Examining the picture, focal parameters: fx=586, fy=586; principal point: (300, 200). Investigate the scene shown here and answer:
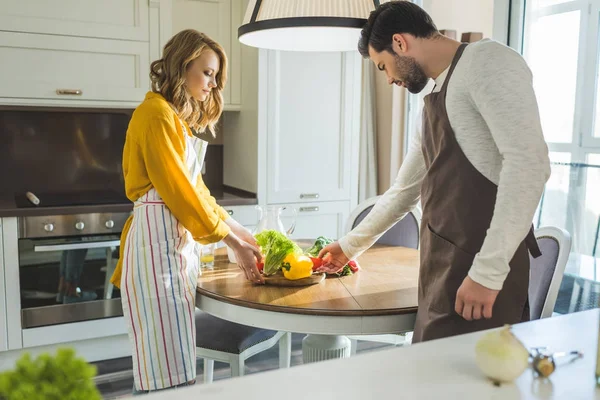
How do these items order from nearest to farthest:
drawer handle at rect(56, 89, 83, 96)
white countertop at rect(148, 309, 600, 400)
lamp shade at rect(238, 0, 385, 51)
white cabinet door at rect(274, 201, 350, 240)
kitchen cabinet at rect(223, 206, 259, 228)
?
white countertop at rect(148, 309, 600, 400), lamp shade at rect(238, 0, 385, 51), drawer handle at rect(56, 89, 83, 96), kitchen cabinet at rect(223, 206, 259, 228), white cabinet door at rect(274, 201, 350, 240)

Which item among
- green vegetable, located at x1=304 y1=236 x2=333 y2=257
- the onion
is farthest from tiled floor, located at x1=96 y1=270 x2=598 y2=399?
the onion

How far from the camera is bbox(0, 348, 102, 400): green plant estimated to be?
1.71ft

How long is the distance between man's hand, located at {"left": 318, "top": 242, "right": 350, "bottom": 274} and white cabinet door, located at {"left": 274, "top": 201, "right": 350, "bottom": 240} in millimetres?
1600

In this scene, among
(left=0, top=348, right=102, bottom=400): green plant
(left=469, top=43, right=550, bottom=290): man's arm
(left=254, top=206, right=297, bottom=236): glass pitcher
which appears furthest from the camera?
(left=254, top=206, right=297, bottom=236): glass pitcher

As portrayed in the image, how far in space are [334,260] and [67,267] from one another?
175cm

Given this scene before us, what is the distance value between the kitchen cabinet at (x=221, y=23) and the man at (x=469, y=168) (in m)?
2.07

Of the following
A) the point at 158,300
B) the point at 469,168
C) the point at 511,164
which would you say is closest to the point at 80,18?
the point at 158,300

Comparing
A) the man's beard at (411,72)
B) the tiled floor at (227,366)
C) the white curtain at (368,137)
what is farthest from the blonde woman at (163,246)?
the white curtain at (368,137)

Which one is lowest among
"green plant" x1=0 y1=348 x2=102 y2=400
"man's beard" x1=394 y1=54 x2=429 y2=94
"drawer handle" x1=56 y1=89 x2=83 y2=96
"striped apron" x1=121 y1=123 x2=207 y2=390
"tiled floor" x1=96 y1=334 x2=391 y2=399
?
"tiled floor" x1=96 y1=334 x2=391 y2=399

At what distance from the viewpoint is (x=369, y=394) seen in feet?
2.76

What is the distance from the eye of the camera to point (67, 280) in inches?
123

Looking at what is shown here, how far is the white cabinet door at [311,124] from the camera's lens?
3.54 metres

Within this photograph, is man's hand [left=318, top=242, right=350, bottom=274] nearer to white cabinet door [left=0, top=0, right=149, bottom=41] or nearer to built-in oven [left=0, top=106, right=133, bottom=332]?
built-in oven [left=0, top=106, right=133, bottom=332]

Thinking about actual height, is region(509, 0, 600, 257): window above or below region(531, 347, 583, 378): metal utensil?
above
